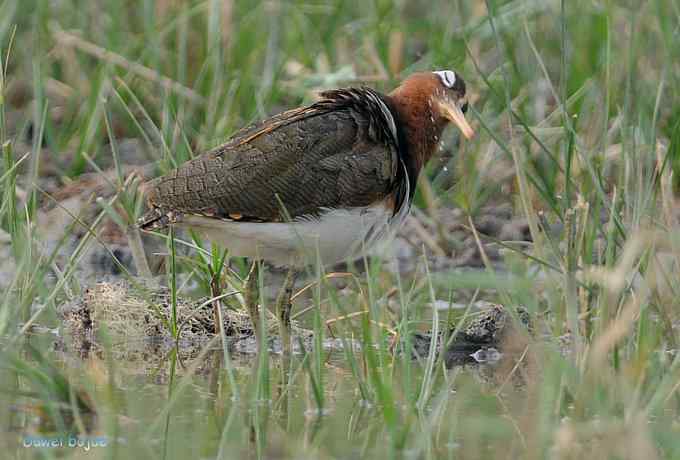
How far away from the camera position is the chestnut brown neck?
229 inches

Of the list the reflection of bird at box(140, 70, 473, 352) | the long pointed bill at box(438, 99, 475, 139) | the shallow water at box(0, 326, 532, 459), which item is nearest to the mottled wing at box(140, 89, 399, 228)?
the reflection of bird at box(140, 70, 473, 352)

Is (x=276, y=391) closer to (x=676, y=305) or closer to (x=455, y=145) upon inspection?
(x=676, y=305)

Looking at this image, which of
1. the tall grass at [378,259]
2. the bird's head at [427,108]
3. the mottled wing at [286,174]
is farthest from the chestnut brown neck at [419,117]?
the tall grass at [378,259]

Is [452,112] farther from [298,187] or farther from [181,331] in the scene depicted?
[181,331]

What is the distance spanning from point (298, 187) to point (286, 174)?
0.07 meters

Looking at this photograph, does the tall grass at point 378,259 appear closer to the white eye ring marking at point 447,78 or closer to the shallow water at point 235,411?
the shallow water at point 235,411

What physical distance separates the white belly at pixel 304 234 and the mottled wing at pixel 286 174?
40mm

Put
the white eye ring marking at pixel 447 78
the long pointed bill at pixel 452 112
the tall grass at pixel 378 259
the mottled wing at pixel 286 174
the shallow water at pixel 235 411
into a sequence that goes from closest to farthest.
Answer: the shallow water at pixel 235 411, the tall grass at pixel 378 259, the mottled wing at pixel 286 174, the long pointed bill at pixel 452 112, the white eye ring marking at pixel 447 78

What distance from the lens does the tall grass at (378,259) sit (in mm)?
3881

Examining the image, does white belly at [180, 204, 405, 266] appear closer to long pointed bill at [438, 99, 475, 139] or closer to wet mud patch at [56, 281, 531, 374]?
wet mud patch at [56, 281, 531, 374]

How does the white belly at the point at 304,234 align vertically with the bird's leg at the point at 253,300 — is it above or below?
above

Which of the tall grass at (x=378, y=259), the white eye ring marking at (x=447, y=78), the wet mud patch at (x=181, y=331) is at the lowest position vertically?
the wet mud patch at (x=181, y=331)

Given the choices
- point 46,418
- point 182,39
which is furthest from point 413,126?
point 182,39

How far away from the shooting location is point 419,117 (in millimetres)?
5859
